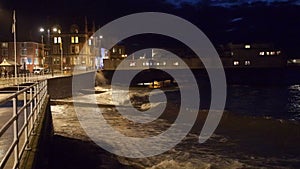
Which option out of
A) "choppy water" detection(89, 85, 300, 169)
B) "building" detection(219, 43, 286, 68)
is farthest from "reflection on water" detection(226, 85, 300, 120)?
"building" detection(219, 43, 286, 68)

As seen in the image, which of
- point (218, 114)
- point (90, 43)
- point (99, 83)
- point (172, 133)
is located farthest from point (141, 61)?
point (172, 133)

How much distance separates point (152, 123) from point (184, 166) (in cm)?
1167

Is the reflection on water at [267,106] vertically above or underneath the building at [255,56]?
underneath

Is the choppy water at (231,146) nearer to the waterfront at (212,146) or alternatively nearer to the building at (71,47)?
the waterfront at (212,146)

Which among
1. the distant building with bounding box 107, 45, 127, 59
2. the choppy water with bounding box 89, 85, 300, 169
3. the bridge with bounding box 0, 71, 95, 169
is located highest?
the distant building with bounding box 107, 45, 127, 59

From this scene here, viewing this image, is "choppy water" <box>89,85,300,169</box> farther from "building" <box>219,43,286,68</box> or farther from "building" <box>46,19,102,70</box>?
"building" <box>219,43,286,68</box>

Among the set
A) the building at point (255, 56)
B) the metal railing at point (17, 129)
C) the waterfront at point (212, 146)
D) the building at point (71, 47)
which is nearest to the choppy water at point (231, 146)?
the waterfront at point (212, 146)

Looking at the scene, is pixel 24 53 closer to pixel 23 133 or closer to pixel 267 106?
pixel 267 106

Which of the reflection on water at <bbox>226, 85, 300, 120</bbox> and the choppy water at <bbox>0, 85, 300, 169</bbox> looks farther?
the reflection on water at <bbox>226, 85, 300, 120</bbox>

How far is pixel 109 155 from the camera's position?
1492cm

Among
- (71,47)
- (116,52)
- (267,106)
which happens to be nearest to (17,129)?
(267,106)

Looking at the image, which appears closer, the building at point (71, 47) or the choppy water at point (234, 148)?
the choppy water at point (234, 148)

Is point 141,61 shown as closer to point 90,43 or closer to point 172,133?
point 90,43

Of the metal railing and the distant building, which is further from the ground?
the distant building
